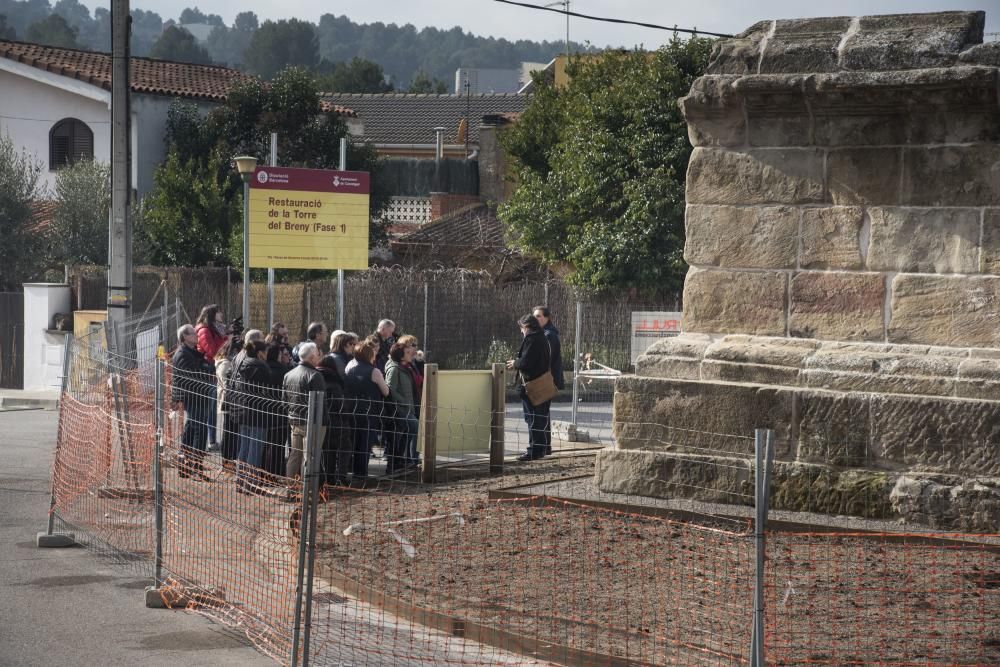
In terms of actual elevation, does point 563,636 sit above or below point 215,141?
below

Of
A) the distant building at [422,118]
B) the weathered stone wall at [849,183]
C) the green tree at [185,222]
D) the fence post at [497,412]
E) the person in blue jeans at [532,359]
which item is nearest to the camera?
the weathered stone wall at [849,183]

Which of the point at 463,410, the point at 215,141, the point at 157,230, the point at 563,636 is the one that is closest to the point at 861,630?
the point at 563,636

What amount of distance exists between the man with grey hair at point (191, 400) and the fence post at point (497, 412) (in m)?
2.74

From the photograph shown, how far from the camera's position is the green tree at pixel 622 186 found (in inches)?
1092

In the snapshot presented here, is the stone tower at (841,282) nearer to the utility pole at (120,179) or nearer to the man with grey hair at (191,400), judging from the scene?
the man with grey hair at (191,400)

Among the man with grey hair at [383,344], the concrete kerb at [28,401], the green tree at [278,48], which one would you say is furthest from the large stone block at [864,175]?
the green tree at [278,48]

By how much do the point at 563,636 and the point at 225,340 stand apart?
988cm

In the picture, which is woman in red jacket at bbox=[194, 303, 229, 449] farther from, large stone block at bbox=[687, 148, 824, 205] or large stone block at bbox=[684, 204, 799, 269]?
large stone block at bbox=[687, 148, 824, 205]

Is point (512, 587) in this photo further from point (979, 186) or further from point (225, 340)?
point (225, 340)

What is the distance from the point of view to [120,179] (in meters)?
15.1

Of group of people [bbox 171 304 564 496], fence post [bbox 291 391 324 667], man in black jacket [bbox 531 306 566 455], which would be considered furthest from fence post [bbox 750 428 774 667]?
man in black jacket [bbox 531 306 566 455]

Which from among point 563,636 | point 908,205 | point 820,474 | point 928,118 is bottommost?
point 563,636

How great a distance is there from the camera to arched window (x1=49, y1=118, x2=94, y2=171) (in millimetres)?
36812

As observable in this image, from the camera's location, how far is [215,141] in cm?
3519
